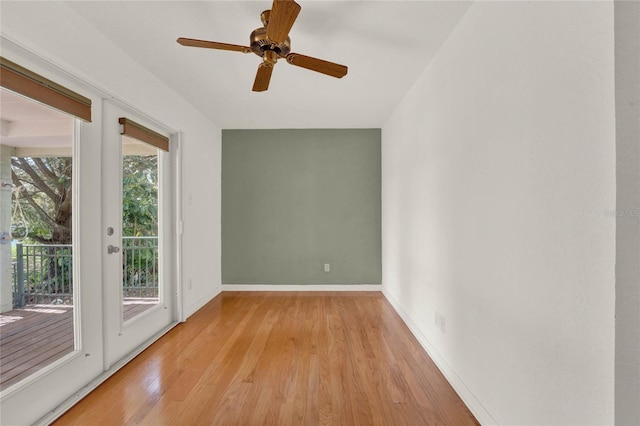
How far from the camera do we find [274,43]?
1798 mm

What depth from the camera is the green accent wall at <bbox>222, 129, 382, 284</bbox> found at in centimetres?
446

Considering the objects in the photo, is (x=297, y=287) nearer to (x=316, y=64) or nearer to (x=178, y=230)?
(x=178, y=230)

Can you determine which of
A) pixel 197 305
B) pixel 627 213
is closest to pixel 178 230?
pixel 197 305

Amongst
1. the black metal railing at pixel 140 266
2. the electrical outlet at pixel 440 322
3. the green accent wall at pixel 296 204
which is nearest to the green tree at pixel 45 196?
the black metal railing at pixel 140 266

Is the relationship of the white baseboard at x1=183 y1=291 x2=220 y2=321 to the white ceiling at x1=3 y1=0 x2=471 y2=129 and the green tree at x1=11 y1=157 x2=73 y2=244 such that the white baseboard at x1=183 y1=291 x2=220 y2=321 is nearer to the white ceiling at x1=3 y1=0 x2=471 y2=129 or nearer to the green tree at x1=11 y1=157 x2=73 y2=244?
the green tree at x1=11 y1=157 x2=73 y2=244

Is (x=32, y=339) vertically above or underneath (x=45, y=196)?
underneath

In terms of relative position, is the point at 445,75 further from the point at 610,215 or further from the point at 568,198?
the point at 610,215

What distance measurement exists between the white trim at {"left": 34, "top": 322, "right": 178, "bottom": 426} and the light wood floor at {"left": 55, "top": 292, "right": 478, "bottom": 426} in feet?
0.12

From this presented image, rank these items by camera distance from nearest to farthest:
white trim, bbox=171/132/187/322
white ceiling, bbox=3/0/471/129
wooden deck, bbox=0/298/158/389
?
1. wooden deck, bbox=0/298/158/389
2. white ceiling, bbox=3/0/471/129
3. white trim, bbox=171/132/187/322

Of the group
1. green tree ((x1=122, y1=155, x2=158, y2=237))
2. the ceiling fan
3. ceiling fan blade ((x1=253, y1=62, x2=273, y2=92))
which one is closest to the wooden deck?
green tree ((x1=122, y1=155, x2=158, y2=237))

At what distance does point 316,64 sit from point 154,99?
175 cm

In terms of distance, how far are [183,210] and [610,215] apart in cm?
340

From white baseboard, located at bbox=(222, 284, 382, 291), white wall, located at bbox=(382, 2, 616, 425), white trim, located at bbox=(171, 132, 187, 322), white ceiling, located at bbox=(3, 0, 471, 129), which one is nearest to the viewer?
white wall, located at bbox=(382, 2, 616, 425)

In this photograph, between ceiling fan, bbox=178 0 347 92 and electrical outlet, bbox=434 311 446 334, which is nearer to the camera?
ceiling fan, bbox=178 0 347 92
